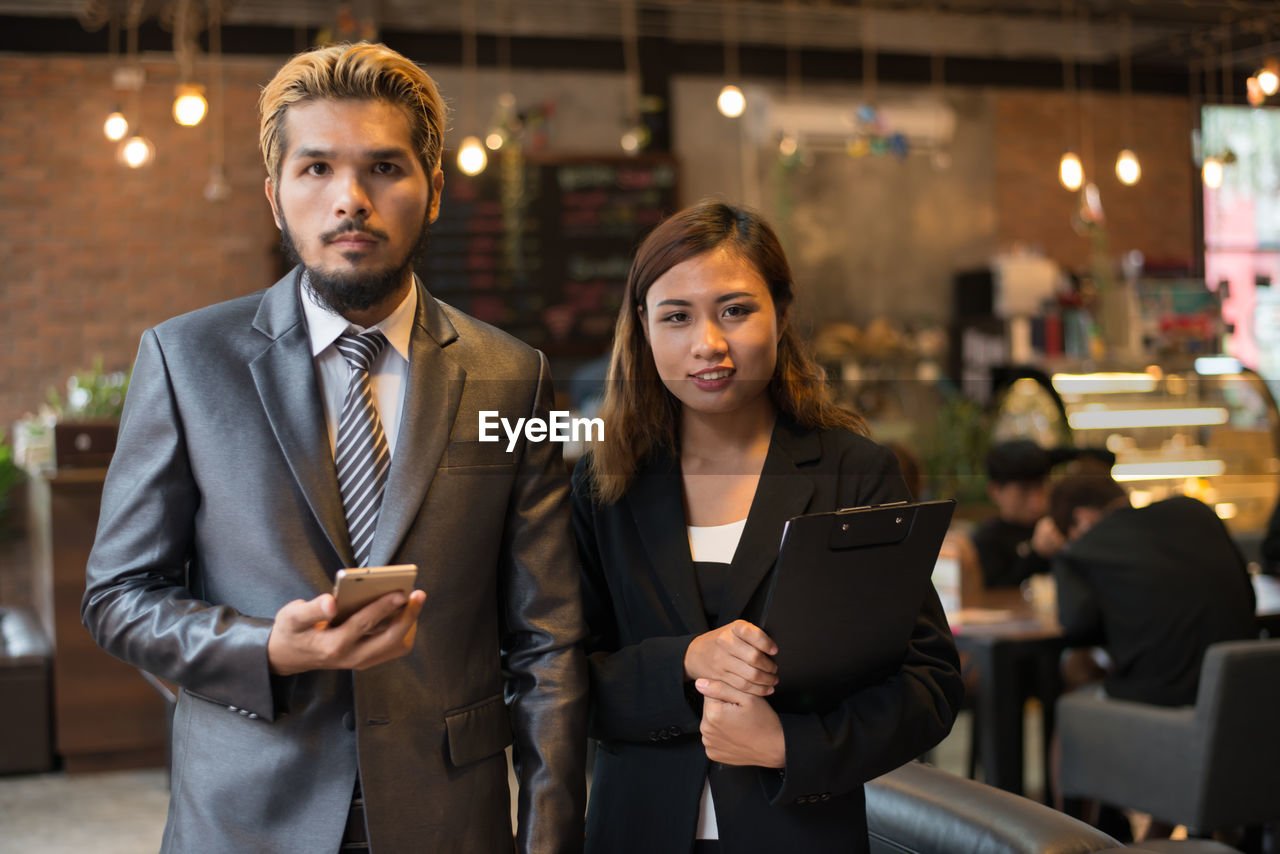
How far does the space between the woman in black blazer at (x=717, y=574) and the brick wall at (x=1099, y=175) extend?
756 cm

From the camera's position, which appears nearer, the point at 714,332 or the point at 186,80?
the point at 714,332

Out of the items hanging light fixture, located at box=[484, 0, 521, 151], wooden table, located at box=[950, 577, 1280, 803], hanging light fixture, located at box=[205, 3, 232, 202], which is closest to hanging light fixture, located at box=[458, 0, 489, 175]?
hanging light fixture, located at box=[484, 0, 521, 151]

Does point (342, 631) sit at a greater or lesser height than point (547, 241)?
lesser

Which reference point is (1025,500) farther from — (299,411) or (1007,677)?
(299,411)

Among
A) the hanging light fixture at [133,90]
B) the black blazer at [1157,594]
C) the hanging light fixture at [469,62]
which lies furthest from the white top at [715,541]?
the hanging light fixture at [469,62]

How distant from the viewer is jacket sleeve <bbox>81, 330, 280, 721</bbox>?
1237 mm

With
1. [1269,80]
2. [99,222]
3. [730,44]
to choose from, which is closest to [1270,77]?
[1269,80]

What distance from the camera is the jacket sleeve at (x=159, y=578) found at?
4.06 ft

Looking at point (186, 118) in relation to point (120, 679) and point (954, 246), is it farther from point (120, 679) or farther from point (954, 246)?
point (954, 246)

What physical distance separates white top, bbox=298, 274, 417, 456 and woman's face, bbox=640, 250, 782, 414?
34 centimetres

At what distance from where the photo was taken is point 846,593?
1383 millimetres

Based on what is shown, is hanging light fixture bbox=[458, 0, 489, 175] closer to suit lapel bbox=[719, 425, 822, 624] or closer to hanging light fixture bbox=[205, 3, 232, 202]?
hanging light fixture bbox=[205, 3, 232, 202]

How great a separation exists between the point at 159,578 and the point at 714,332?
72 centimetres

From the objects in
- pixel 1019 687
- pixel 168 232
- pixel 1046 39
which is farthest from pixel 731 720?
pixel 1046 39
